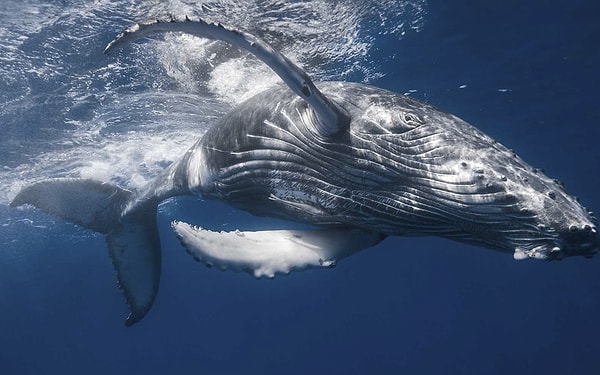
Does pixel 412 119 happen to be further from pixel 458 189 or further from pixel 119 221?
pixel 119 221

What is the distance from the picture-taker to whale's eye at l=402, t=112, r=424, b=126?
3898 millimetres

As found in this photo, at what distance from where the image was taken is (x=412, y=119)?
394cm

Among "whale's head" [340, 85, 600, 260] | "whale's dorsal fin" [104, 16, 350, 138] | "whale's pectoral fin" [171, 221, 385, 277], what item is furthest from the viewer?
"whale's pectoral fin" [171, 221, 385, 277]

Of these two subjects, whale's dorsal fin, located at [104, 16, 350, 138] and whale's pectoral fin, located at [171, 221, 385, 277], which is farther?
whale's pectoral fin, located at [171, 221, 385, 277]

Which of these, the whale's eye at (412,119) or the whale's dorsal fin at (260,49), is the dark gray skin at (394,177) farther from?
the whale's dorsal fin at (260,49)

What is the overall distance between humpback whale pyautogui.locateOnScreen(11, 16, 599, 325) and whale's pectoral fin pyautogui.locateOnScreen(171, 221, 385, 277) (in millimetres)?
11

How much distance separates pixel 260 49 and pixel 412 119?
5.12 feet

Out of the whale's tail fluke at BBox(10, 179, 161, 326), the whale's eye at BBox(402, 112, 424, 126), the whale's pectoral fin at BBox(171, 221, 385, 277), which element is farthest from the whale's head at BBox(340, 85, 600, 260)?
the whale's tail fluke at BBox(10, 179, 161, 326)

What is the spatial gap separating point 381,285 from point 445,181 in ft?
288

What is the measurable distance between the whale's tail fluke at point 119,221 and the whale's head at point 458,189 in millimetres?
4882

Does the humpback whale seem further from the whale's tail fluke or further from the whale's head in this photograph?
the whale's tail fluke

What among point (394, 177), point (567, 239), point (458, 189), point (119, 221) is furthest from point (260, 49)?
point (119, 221)

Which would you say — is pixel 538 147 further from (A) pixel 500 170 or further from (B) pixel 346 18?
(A) pixel 500 170

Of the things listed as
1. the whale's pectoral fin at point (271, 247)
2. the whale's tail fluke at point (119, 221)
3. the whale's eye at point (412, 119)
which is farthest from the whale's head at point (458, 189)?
the whale's tail fluke at point (119, 221)
